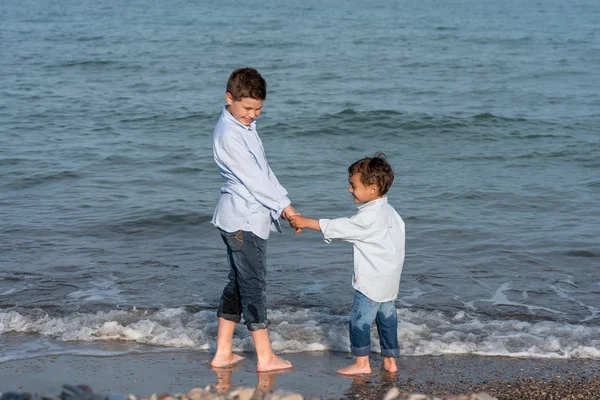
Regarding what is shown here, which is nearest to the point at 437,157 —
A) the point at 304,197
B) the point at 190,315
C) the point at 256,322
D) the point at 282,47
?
the point at 304,197

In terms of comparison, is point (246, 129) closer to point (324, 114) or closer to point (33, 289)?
point (33, 289)

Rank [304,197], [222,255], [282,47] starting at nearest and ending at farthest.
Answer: [222,255] < [304,197] < [282,47]

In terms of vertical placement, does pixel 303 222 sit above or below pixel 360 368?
above

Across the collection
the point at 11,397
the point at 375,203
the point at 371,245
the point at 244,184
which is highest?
the point at 244,184

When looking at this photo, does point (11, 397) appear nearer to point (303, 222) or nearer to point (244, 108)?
point (303, 222)

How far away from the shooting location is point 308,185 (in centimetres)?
1000

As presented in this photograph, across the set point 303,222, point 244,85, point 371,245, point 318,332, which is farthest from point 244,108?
point 318,332

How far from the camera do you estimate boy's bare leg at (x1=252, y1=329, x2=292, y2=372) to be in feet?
14.9

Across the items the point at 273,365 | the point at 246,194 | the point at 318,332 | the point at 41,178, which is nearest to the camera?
the point at 246,194

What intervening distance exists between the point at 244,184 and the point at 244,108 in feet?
1.36

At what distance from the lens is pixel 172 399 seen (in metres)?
3.40

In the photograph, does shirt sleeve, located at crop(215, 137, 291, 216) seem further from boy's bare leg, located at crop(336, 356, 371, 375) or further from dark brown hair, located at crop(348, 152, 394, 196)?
boy's bare leg, located at crop(336, 356, 371, 375)

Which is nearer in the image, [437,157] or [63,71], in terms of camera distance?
[437,157]

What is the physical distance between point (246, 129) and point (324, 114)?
1059 cm
